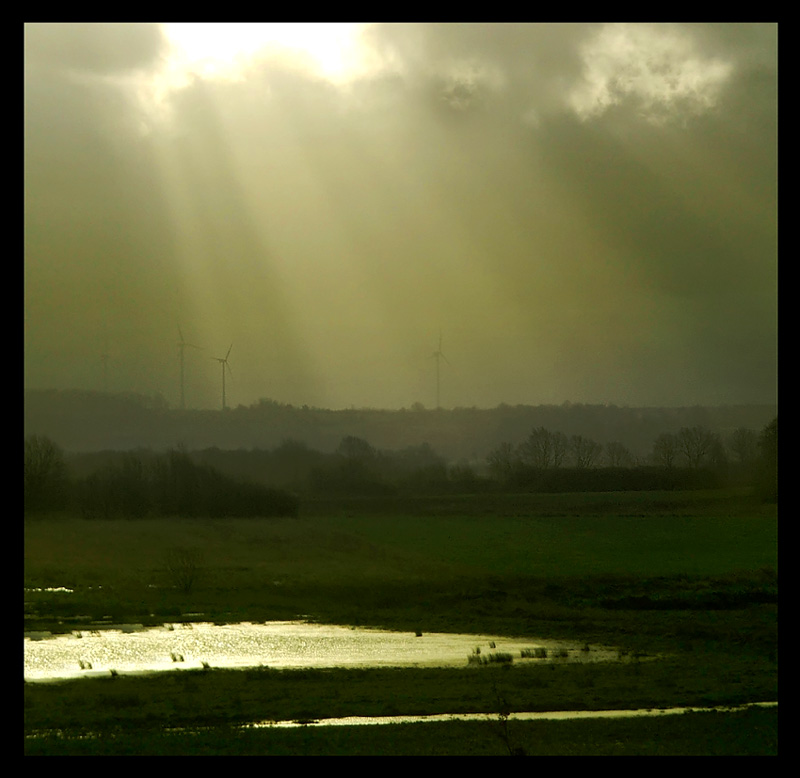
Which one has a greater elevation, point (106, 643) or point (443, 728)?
point (443, 728)

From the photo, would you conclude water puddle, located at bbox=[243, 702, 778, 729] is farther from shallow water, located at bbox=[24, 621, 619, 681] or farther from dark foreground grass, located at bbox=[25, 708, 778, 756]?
shallow water, located at bbox=[24, 621, 619, 681]

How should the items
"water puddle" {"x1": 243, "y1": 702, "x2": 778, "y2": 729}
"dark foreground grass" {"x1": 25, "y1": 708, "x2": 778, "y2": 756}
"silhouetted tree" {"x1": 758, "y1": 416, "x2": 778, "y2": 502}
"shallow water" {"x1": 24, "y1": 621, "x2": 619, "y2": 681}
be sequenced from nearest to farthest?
"dark foreground grass" {"x1": 25, "y1": 708, "x2": 778, "y2": 756}, "water puddle" {"x1": 243, "y1": 702, "x2": 778, "y2": 729}, "shallow water" {"x1": 24, "y1": 621, "x2": 619, "y2": 681}, "silhouetted tree" {"x1": 758, "y1": 416, "x2": 778, "y2": 502}

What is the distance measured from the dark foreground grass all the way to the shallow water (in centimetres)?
1955

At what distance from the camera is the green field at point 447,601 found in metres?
28.9

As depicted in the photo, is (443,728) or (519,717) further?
(519,717)

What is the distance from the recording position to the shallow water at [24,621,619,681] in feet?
149

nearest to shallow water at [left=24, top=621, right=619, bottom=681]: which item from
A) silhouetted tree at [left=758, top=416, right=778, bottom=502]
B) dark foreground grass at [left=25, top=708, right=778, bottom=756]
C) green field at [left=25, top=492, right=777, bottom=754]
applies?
green field at [left=25, top=492, right=777, bottom=754]

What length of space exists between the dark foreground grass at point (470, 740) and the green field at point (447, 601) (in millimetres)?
138
